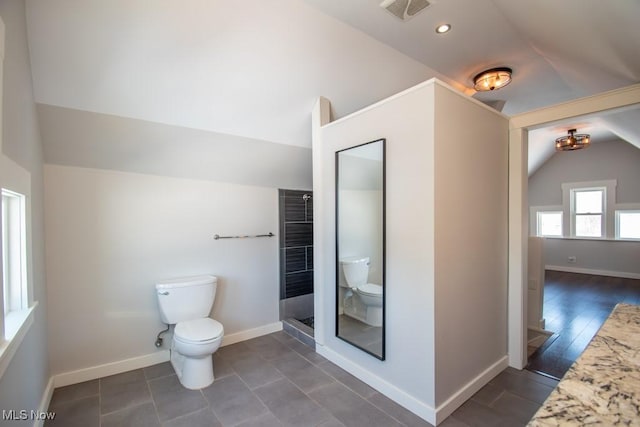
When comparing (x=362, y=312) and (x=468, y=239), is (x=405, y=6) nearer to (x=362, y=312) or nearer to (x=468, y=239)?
(x=468, y=239)

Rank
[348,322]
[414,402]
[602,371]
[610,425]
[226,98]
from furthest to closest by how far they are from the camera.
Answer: [348,322]
[226,98]
[414,402]
[602,371]
[610,425]

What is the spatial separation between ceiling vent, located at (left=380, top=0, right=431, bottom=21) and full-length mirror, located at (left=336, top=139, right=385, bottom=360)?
33.3 inches

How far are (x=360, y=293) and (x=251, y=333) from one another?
56.4 inches

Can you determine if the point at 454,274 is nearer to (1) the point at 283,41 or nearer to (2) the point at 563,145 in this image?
(1) the point at 283,41

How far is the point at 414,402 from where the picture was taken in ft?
6.21

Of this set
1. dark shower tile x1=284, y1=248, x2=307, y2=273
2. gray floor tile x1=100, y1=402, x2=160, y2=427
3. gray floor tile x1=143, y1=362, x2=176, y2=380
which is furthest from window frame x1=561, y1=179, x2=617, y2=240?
gray floor tile x1=100, y1=402, x2=160, y2=427

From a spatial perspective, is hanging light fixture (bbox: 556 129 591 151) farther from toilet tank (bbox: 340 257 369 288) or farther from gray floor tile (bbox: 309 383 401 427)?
gray floor tile (bbox: 309 383 401 427)

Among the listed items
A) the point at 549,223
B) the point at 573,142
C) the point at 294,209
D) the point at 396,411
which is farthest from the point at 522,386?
the point at 549,223

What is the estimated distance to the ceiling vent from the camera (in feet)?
6.14

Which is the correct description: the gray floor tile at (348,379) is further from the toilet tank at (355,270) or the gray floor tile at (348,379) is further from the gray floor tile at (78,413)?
the gray floor tile at (78,413)

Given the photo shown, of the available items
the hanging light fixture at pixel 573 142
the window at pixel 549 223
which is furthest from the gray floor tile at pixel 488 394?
the window at pixel 549 223

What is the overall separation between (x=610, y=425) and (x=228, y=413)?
2020 mm

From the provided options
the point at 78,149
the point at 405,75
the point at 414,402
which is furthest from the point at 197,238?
the point at 405,75
